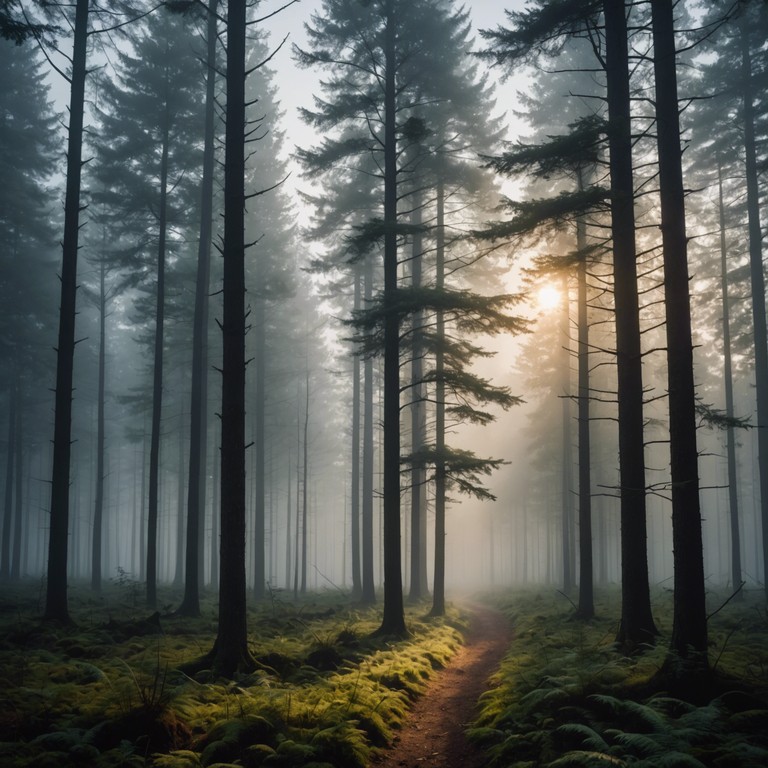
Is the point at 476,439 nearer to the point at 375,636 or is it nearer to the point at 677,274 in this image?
the point at 375,636

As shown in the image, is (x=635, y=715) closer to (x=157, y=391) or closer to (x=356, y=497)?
(x=157, y=391)

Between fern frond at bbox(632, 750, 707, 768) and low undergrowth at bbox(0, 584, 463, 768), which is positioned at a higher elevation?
fern frond at bbox(632, 750, 707, 768)

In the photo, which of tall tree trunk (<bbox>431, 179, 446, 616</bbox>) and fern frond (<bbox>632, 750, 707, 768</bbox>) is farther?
tall tree trunk (<bbox>431, 179, 446, 616</bbox>)

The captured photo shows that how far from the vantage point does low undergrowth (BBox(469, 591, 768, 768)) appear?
489 cm

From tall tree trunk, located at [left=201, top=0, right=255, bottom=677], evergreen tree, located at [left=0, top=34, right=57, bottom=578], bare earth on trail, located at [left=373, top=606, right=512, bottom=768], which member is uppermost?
evergreen tree, located at [left=0, top=34, right=57, bottom=578]

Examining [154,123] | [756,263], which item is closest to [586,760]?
[756,263]

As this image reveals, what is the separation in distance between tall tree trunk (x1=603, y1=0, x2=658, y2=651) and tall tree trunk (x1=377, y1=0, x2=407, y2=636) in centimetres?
502

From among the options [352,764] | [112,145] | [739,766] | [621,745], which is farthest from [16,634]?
[112,145]

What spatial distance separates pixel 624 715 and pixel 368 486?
58.0 feet

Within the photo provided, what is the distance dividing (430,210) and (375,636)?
16736 mm

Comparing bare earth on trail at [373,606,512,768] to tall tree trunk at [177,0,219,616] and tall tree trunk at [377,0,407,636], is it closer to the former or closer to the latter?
tall tree trunk at [377,0,407,636]

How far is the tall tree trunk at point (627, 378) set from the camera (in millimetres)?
9227

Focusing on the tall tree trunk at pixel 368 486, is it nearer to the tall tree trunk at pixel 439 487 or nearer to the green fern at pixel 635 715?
the tall tree trunk at pixel 439 487

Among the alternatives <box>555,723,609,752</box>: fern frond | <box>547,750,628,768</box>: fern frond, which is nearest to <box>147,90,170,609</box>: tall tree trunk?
<box>555,723,609,752</box>: fern frond
